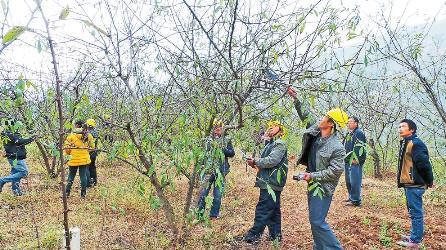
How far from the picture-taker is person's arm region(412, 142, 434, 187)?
5410 millimetres

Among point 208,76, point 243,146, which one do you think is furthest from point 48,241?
point 208,76

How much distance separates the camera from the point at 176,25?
441 cm

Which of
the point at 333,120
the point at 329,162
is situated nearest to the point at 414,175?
the point at 329,162

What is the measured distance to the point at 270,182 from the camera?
564cm

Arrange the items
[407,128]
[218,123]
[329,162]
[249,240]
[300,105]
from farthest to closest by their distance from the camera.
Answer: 1. [249,240]
2. [407,128]
3. [329,162]
4. [218,123]
5. [300,105]

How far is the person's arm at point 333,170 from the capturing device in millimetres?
4438

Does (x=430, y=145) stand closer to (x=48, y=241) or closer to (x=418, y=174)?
(x=418, y=174)

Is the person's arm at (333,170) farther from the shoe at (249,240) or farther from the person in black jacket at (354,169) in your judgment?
the person in black jacket at (354,169)

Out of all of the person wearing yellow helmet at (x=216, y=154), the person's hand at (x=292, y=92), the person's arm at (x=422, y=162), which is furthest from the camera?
the person's arm at (x=422, y=162)

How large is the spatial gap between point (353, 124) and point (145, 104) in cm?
447

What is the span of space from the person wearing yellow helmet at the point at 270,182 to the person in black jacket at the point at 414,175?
163cm

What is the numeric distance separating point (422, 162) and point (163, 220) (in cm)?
393

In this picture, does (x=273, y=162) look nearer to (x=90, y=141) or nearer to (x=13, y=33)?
(x=90, y=141)

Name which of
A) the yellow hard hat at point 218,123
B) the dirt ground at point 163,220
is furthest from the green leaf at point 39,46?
the yellow hard hat at point 218,123
